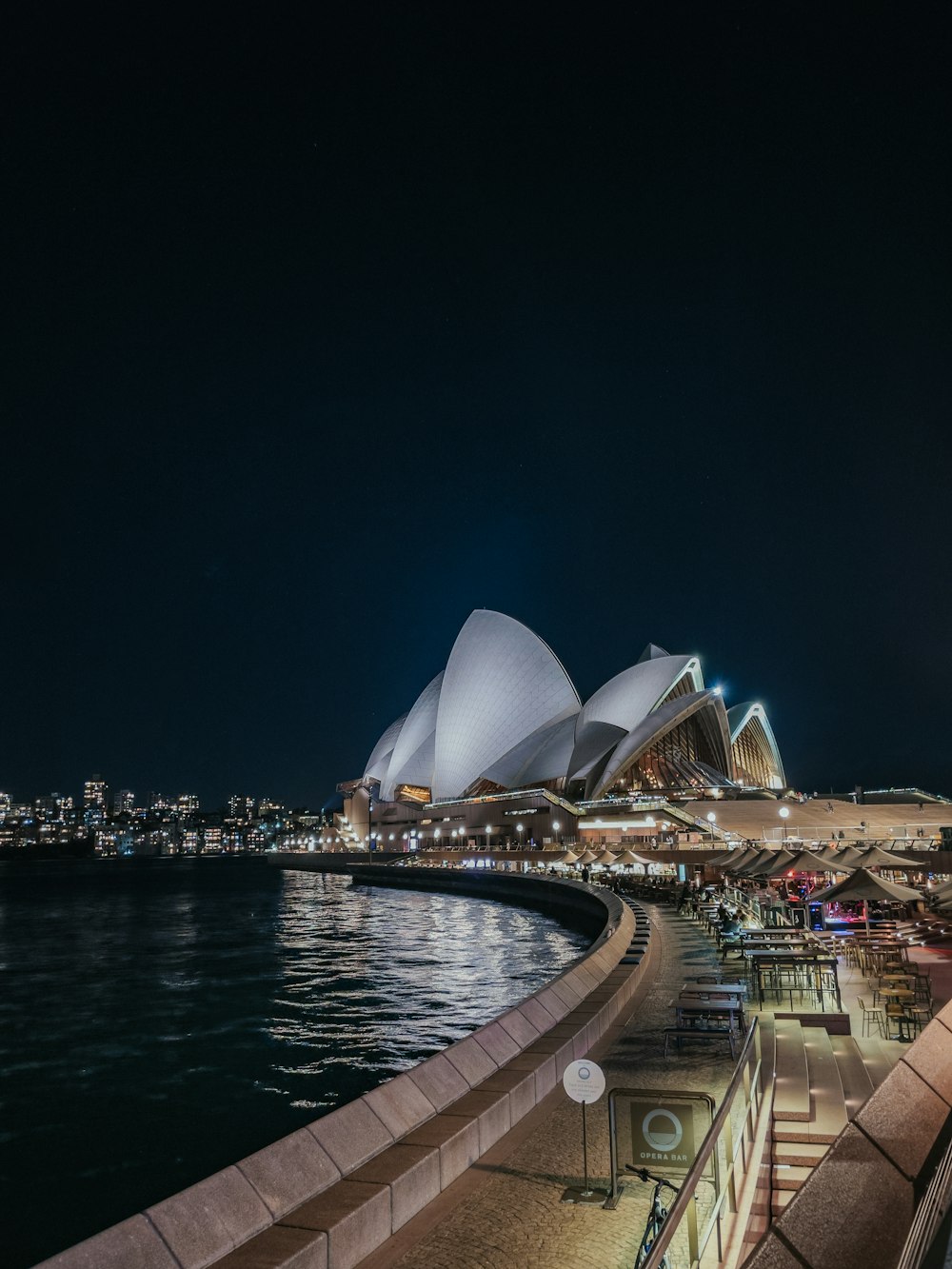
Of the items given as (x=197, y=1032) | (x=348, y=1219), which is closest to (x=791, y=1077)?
(x=348, y=1219)

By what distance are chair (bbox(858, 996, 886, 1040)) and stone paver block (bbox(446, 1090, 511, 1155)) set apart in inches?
166

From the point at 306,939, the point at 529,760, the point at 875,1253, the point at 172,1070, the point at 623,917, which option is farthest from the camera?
the point at 529,760

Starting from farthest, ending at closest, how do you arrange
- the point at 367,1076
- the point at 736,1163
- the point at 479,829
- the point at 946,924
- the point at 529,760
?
the point at 479,829 → the point at 529,760 → the point at 946,924 → the point at 367,1076 → the point at 736,1163

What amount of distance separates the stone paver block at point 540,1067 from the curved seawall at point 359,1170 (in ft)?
0.04

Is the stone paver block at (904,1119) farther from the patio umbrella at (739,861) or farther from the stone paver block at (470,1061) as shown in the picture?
the patio umbrella at (739,861)

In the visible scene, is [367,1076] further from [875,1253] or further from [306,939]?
[306,939]

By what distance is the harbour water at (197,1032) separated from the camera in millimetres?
8578

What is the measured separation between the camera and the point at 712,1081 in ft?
21.5

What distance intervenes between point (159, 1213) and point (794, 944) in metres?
9.30

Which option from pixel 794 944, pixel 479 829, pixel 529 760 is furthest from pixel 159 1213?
pixel 479 829

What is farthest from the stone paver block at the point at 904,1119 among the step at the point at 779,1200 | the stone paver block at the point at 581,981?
the stone paver block at the point at 581,981

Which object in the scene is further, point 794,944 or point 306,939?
point 306,939

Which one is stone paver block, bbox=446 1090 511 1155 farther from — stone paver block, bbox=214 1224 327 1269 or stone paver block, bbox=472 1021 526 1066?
stone paver block, bbox=214 1224 327 1269

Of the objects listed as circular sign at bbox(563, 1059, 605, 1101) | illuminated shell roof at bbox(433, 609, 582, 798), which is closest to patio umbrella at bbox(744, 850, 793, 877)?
circular sign at bbox(563, 1059, 605, 1101)
